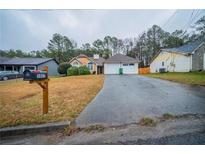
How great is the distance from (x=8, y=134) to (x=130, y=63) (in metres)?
15.8

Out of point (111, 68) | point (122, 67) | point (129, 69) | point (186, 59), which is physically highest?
point (186, 59)

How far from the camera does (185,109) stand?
313 cm

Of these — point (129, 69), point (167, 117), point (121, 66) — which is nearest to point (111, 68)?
point (121, 66)

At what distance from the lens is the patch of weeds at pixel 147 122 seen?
248 centimetres

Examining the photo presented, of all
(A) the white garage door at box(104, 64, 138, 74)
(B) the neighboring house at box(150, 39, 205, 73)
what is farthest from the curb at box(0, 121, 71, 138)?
(A) the white garage door at box(104, 64, 138, 74)

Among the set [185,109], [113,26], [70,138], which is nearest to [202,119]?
[185,109]

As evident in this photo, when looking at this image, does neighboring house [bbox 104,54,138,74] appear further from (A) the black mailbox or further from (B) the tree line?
(A) the black mailbox

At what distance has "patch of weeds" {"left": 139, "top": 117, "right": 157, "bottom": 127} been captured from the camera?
248 cm

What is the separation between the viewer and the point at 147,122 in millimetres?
2543

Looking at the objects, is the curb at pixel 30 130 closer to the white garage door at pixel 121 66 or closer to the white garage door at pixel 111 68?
the white garage door at pixel 111 68

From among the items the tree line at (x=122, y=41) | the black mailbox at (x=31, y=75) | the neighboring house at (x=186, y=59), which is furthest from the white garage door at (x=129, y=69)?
the black mailbox at (x=31, y=75)

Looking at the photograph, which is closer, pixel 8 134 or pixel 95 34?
pixel 8 134

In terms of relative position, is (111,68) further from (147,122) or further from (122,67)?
(147,122)
